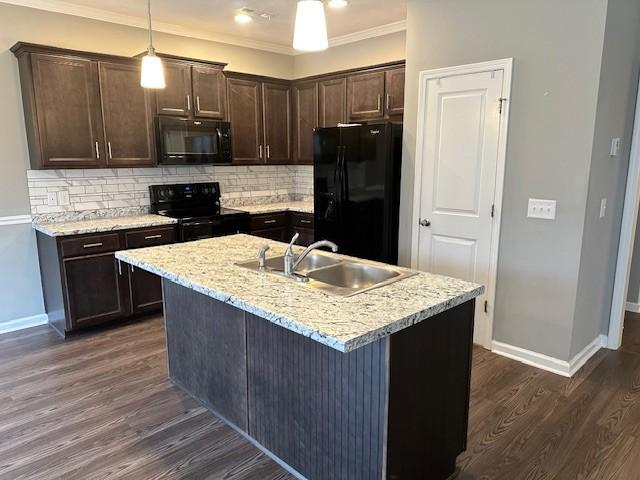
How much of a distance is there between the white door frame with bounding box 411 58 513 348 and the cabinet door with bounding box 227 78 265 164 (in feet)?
A: 6.65

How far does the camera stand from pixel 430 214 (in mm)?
3482

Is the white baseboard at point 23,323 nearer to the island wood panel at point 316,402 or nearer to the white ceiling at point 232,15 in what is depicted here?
the white ceiling at point 232,15

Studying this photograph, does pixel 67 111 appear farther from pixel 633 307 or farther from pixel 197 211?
pixel 633 307

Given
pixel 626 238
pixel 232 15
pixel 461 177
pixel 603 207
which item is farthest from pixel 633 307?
pixel 232 15

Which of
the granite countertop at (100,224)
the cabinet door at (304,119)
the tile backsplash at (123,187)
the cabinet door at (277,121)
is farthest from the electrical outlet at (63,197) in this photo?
the cabinet door at (304,119)

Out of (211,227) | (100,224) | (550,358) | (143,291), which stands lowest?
(550,358)

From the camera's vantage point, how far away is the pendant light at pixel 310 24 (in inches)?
68.7

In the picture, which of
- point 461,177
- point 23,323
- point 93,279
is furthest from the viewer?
point 23,323

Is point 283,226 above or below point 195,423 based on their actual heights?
above

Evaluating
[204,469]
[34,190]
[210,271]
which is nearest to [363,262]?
[210,271]

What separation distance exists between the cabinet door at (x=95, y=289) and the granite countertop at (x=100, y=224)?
0.73 feet

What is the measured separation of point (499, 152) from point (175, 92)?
2845 mm

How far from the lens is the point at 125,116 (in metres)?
3.82

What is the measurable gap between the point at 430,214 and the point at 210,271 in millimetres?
1948
